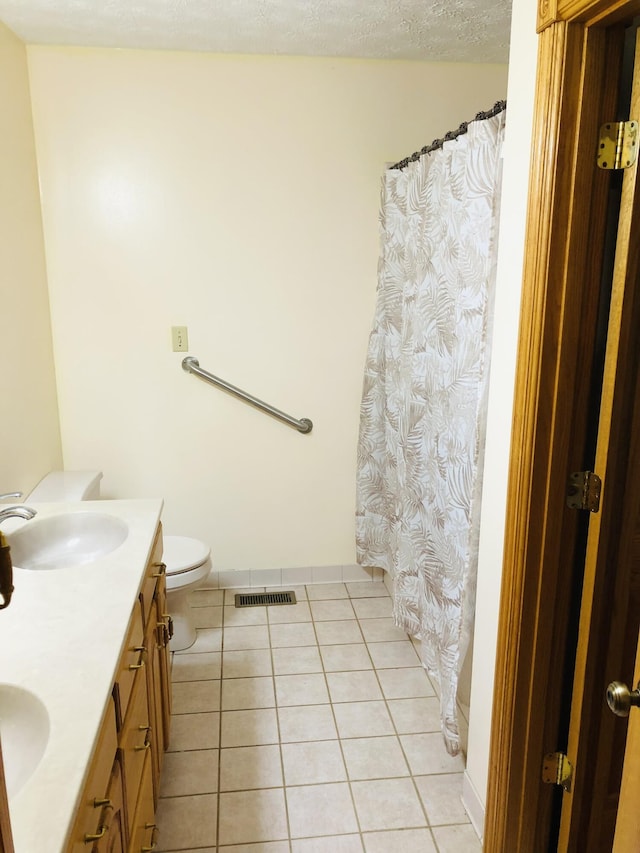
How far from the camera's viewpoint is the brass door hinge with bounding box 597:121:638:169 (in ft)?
4.21

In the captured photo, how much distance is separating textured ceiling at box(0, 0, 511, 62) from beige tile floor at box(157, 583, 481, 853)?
7.57 ft

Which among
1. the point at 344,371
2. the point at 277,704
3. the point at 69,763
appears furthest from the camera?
the point at 344,371

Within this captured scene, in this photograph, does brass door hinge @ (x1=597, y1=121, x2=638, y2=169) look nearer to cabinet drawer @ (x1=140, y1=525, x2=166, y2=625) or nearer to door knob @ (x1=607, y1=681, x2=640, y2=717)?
door knob @ (x1=607, y1=681, x2=640, y2=717)

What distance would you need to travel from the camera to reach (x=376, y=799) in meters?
1.93

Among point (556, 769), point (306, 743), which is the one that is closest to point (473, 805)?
point (556, 769)

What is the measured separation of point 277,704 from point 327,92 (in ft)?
7.81

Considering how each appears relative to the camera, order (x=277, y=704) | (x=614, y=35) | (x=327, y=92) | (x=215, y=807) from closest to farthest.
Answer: (x=614, y=35) < (x=215, y=807) < (x=277, y=704) < (x=327, y=92)

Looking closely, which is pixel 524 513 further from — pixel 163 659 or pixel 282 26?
pixel 282 26

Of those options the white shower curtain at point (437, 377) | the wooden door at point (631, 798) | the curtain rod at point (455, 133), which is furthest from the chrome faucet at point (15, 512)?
the curtain rod at point (455, 133)

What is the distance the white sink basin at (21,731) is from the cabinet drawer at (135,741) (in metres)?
0.22

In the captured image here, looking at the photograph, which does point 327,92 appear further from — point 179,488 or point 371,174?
point 179,488

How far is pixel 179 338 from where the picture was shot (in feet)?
9.51

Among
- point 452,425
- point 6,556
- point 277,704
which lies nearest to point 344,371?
point 452,425

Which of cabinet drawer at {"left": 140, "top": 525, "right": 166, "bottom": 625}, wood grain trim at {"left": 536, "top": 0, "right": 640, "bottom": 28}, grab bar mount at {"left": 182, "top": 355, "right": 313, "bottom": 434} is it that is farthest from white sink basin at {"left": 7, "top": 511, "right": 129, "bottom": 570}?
wood grain trim at {"left": 536, "top": 0, "right": 640, "bottom": 28}
